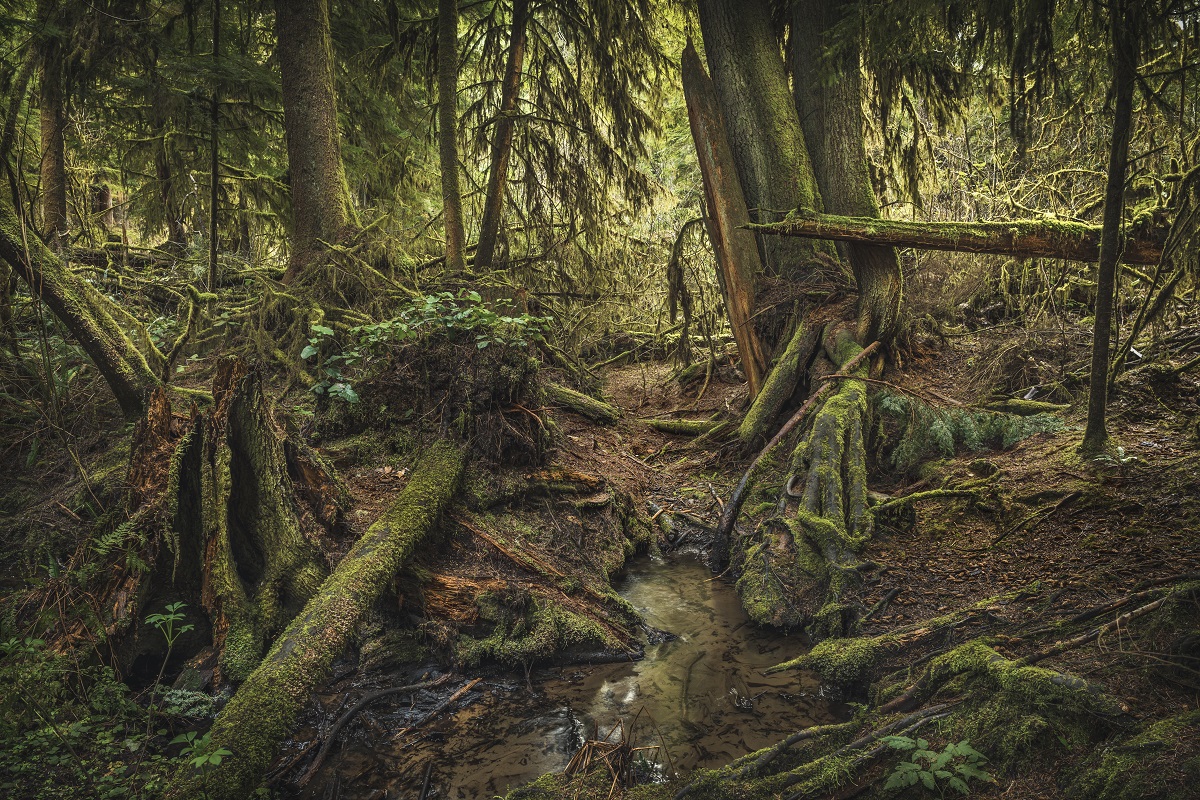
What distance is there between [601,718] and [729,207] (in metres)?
6.40

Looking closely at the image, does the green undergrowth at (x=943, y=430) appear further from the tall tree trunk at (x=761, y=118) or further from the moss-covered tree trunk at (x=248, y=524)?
the moss-covered tree trunk at (x=248, y=524)

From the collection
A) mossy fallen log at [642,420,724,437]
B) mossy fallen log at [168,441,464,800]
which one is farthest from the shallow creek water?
mossy fallen log at [642,420,724,437]

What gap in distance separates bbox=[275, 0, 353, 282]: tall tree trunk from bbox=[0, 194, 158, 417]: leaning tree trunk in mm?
2315

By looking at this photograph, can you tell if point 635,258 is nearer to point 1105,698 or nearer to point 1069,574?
point 1069,574

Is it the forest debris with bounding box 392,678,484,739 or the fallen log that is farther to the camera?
the fallen log

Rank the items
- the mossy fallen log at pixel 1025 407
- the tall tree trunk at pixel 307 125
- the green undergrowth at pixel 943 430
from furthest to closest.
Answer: the tall tree trunk at pixel 307 125, the mossy fallen log at pixel 1025 407, the green undergrowth at pixel 943 430

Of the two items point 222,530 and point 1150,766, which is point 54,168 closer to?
point 222,530

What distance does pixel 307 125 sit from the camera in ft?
23.0

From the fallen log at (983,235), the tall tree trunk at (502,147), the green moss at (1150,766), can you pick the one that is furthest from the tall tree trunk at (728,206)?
the green moss at (1150,766)

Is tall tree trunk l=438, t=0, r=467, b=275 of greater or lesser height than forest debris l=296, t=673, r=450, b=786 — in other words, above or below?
above

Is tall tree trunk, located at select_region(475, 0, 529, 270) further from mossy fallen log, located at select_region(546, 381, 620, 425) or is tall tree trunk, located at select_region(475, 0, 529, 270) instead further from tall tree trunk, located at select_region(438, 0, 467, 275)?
mossy fallen log, located at select_region(546, 381, 620, 425)

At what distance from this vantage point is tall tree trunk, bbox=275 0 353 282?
6977mm

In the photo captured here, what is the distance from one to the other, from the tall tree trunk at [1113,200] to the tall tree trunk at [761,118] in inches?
153

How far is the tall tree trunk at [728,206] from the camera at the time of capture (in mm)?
7875
